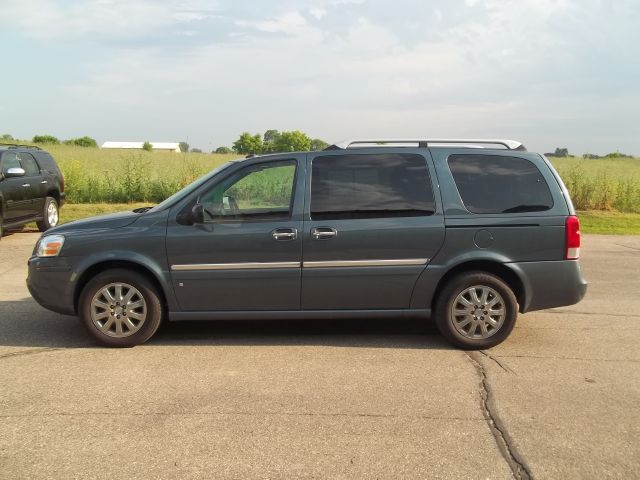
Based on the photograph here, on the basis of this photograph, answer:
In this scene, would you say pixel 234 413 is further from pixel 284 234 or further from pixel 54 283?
pixel 54 283

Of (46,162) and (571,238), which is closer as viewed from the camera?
(571,238)

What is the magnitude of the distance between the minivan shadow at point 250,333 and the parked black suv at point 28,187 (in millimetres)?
5743

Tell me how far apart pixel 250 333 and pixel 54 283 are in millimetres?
1828

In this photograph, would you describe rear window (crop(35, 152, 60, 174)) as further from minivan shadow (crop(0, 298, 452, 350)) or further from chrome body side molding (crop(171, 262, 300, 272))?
chrome body side molding (crop(171, 262, 300, 272))

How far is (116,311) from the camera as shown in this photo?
17.4 feet

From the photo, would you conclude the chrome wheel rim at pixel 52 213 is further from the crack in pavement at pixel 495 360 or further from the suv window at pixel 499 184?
the crack in pavement at pixel 495 360

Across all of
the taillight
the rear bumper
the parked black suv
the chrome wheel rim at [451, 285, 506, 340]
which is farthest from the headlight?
the parked black suv

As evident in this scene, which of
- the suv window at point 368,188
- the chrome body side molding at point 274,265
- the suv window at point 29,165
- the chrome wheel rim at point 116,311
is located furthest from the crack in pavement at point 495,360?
the suv window at point 29,165

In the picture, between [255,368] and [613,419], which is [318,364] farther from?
[613,419]

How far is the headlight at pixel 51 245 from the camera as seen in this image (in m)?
5.32

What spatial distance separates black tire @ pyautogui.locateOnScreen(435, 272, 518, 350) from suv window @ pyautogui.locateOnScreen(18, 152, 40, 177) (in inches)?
398

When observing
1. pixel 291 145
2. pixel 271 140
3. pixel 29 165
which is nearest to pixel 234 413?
pixel 291 145

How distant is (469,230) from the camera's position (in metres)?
5.32

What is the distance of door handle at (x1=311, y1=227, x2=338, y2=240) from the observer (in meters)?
5.24
